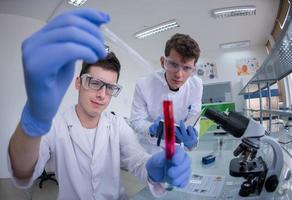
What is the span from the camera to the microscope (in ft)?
3.31

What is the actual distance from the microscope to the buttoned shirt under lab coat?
0.44 meters

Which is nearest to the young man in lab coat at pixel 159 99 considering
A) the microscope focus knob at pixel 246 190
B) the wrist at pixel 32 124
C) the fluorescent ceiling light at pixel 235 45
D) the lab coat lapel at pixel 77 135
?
the lab coat lapel at pixel 77 135

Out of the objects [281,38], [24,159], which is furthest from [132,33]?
[24,159]

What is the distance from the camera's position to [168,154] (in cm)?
57

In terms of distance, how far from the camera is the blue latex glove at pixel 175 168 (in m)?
0.64

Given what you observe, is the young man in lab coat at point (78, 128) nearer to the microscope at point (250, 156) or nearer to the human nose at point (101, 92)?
the human nose at point (101, 92)

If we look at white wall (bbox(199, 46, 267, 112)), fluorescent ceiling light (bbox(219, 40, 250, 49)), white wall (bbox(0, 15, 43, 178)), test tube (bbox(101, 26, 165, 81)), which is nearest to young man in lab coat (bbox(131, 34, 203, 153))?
white wall (bbox(0, 15, 43, 178))

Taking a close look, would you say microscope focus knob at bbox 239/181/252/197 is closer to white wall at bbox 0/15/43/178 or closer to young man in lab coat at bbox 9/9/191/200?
young man in lab coat at bbox 9/9/191/200

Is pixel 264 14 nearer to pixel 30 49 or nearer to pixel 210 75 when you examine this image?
pixel 210 75

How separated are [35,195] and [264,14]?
20.7 feet

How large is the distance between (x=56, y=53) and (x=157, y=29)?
5.94 meters

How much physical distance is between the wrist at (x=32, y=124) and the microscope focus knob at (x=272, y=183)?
99cm

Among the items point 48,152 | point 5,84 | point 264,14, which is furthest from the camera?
point 264,14

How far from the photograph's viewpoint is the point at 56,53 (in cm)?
48
